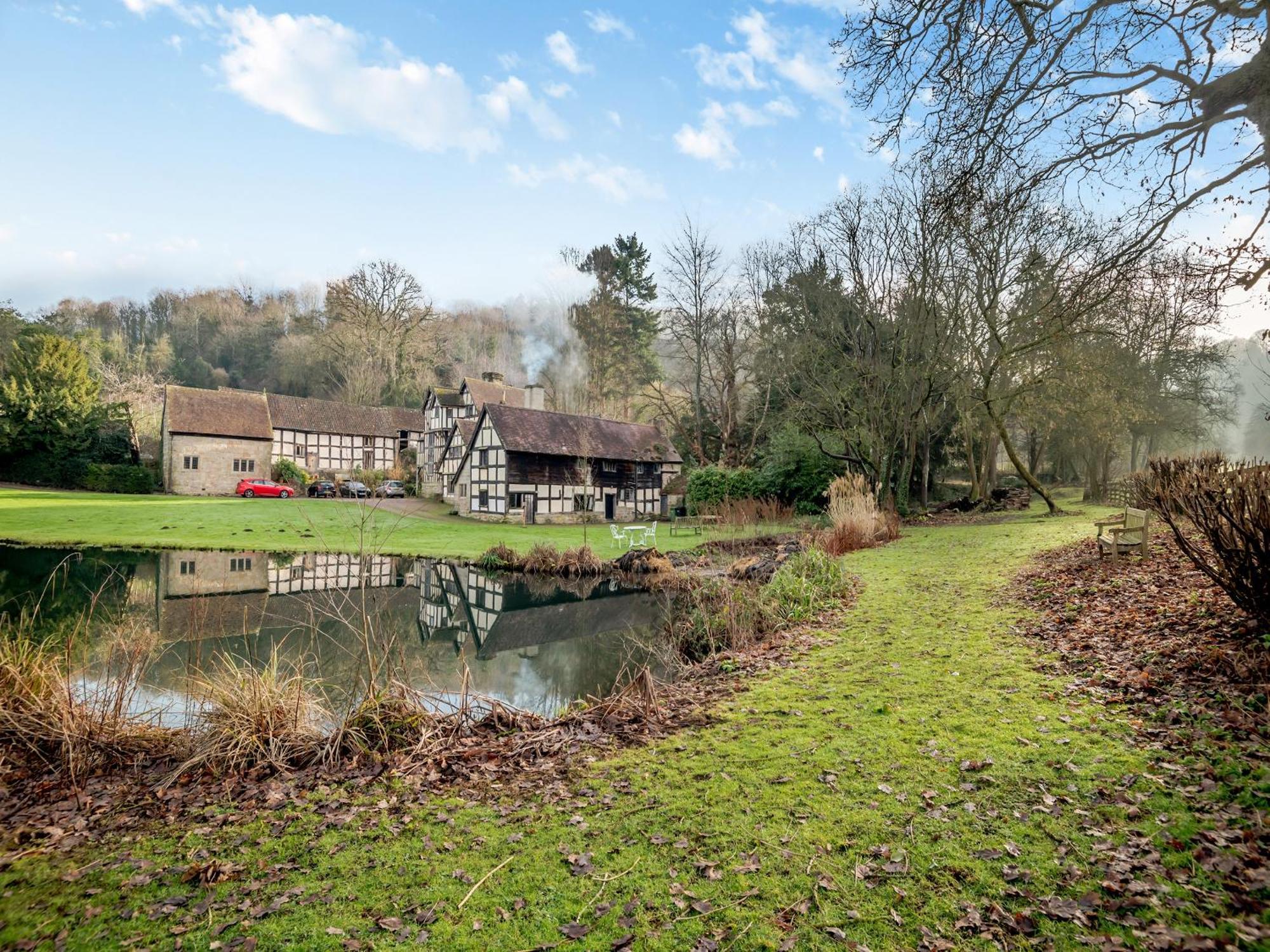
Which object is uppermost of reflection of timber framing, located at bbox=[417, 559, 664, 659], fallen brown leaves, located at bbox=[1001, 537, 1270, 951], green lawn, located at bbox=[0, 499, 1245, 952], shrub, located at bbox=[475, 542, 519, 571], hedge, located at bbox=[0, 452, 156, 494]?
hedge, located at bbox=[0, 452, 156, 494]

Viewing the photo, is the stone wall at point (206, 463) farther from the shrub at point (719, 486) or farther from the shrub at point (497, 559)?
the shrub at point (497, 559)

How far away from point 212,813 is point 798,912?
3.87 meters

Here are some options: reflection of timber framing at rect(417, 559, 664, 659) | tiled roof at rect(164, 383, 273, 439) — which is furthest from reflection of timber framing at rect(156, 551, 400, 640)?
tiled roof at rect(164, 383, 273, 439)

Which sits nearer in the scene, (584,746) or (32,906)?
(32,906)

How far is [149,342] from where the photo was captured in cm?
5991

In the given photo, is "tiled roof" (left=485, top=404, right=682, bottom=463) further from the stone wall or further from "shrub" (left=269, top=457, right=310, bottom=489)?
the stone wall

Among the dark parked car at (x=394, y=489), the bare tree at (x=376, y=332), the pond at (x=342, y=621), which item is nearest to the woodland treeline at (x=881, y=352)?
the bare tree at (x=376, y=332)

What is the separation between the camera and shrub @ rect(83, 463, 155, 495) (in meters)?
37.6

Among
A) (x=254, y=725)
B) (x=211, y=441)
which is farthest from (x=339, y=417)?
(x=254, y=725)

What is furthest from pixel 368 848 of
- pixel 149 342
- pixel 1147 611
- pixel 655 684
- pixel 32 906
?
pixel 149 342

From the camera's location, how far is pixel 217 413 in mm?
39656

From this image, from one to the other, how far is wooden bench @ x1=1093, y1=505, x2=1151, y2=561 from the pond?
7.32 m

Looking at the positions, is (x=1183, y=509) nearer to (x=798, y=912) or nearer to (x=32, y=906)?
(x=798, y=912)

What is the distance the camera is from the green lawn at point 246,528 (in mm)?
21938
